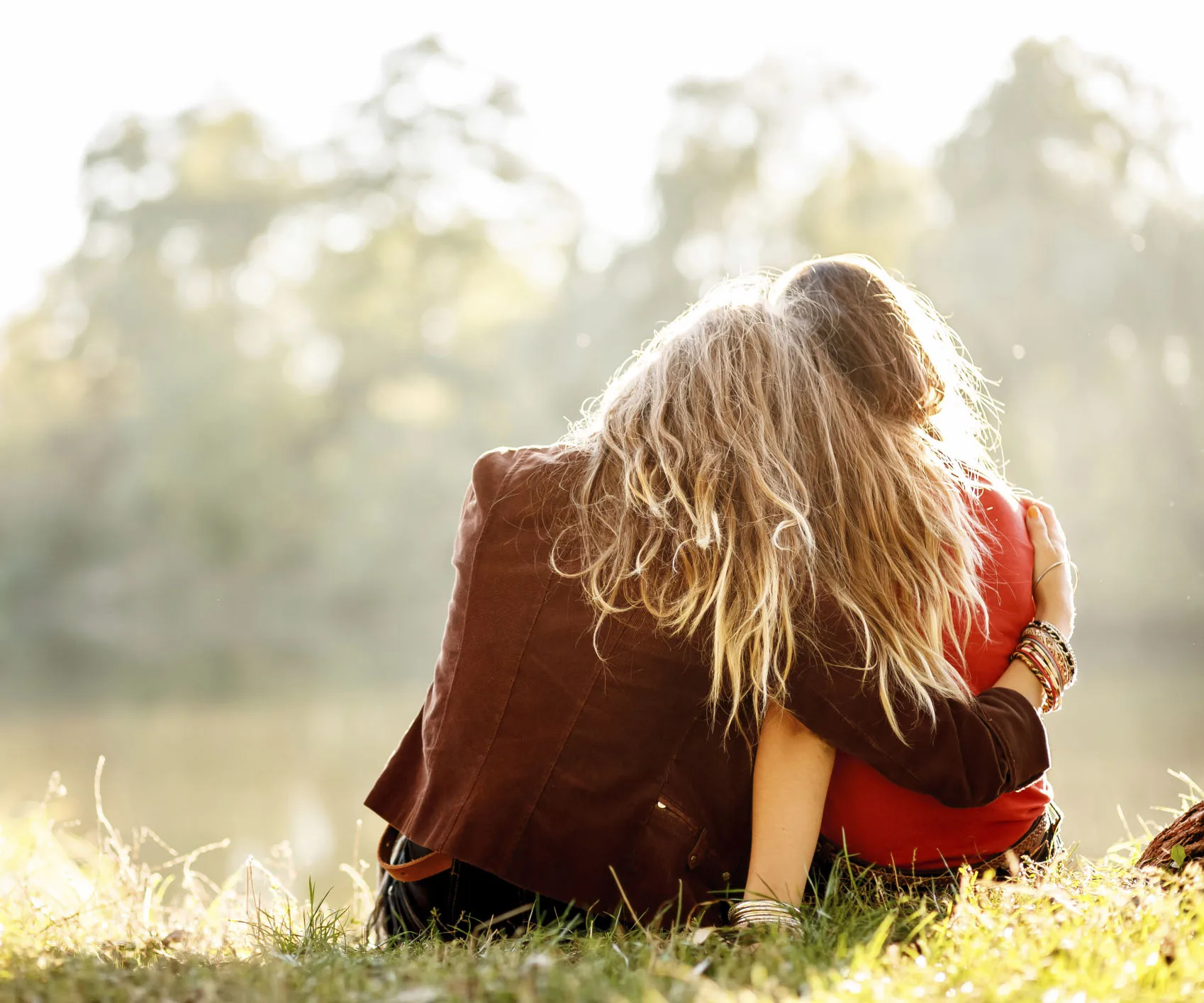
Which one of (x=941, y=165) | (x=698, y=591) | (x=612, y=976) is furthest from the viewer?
(x=941, y=165)

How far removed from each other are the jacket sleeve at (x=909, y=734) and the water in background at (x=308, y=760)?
2.39 meters

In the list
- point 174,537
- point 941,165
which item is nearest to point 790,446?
point 941,165

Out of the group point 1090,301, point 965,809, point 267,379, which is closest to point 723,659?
point 965,809

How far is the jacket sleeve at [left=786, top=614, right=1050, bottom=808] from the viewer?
148 centimetres

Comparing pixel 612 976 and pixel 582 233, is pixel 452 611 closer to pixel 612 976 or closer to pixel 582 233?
pixel 612 976

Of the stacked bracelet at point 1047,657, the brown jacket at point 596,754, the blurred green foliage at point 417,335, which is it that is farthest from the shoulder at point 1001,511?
the blurred green foliage at point 417,335

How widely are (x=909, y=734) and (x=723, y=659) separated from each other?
0.87 ft

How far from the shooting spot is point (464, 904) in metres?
1.64

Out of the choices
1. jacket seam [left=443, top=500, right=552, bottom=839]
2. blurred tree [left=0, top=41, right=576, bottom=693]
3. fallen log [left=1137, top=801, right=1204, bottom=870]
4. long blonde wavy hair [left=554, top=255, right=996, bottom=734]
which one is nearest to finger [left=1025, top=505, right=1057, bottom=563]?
long blonde wavy hair [left=554, top=255, right=996, bottom=734]

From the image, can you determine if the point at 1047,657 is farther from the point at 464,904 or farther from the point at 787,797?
the point at 464,904

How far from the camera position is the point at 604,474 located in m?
1.63

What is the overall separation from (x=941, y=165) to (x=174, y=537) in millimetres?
10673

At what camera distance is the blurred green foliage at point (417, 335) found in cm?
1015

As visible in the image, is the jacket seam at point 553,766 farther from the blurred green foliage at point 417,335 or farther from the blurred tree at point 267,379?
the blurred tree at point 267,379
